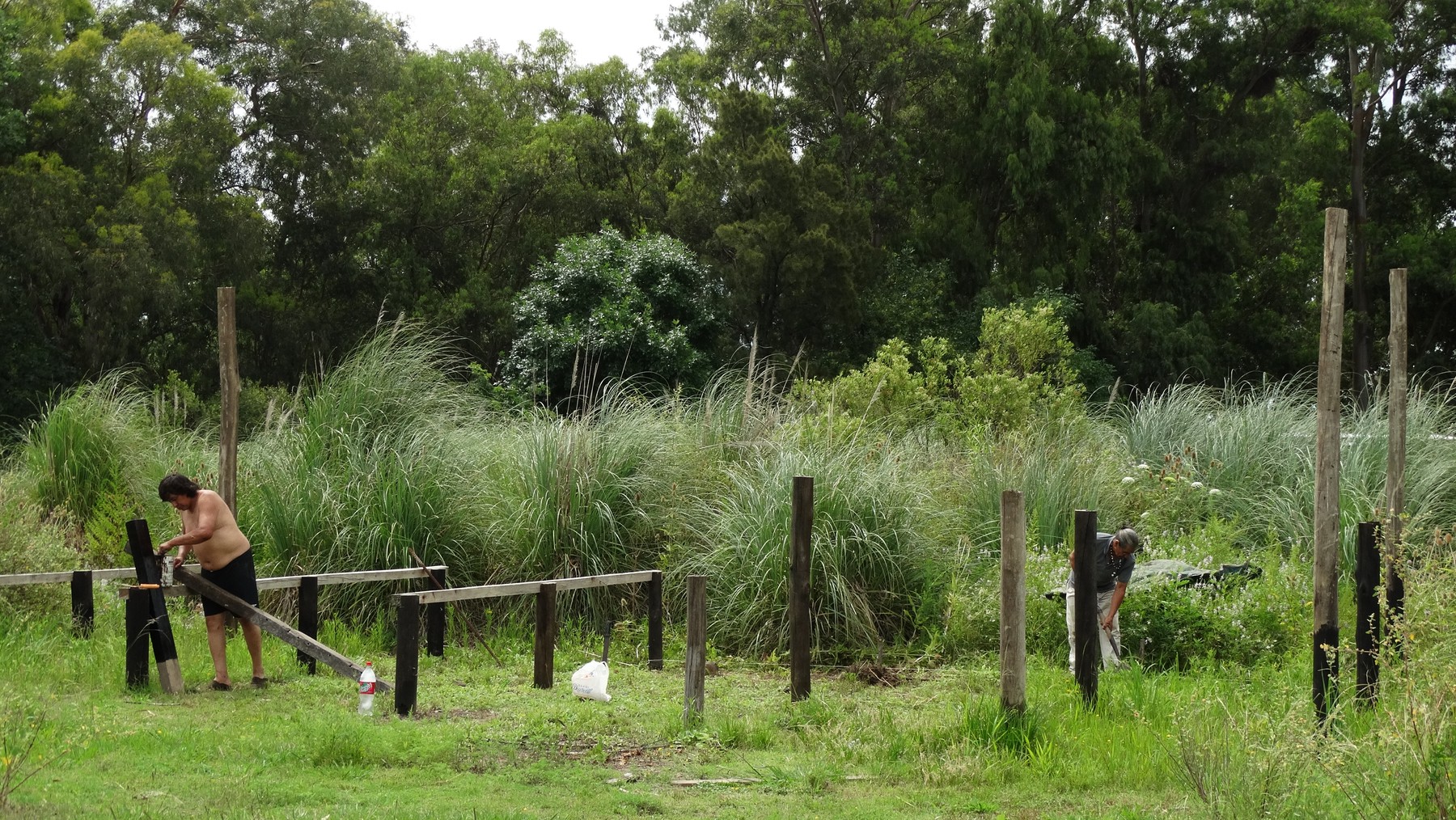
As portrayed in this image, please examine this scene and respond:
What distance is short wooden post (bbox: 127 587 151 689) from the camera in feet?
27.7

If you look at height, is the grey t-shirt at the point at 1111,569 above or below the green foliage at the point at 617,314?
below

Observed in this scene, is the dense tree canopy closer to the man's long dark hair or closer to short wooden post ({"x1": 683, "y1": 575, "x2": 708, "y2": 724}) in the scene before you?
the man's long dark hair

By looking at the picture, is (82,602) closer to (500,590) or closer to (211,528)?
(211,528)

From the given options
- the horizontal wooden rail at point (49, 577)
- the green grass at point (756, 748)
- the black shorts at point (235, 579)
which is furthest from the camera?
the horizontal wooden rail at point (49, 577)

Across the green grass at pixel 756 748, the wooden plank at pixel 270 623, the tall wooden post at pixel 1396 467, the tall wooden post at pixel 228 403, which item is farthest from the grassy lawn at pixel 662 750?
the tall wooden post at pixel 228 403

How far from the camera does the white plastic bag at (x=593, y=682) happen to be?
8477 mm

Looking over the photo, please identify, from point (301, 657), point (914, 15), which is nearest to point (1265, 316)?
point (914, 15)

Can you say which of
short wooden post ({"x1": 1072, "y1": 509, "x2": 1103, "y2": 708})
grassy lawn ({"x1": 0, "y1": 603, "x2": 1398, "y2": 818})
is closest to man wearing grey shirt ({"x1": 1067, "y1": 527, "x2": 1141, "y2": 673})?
grassy lawn ({"x1": 0, "y1": 603, "x2": 1398, "y2": 818})

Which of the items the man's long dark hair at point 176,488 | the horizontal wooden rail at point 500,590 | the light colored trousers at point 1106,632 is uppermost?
the man's long dark hair at point 176,488

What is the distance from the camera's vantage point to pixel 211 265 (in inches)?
1119

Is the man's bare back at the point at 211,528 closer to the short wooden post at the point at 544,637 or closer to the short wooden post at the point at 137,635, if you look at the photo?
the short wooden post at the point at 137,635

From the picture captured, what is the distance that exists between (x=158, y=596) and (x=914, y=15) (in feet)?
86.7

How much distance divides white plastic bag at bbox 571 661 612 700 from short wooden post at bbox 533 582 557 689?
0.68m

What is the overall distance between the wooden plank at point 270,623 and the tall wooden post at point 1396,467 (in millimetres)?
5912
